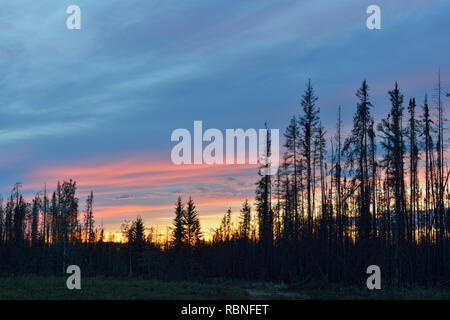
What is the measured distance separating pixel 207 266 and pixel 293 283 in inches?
1194

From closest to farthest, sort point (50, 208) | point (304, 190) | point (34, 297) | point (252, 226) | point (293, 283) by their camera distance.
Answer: point (34, 297) < point (293, 283) < point (304, 190) < point (252, 226) < point (50, 208)

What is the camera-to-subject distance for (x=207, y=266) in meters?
63.7

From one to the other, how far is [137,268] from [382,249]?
1477 inches

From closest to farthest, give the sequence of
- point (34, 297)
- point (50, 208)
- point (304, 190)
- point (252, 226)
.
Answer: point (34, 297)
point (304, 190)
point (252, 226)
point (50, 208)

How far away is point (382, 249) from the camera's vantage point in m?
37.2

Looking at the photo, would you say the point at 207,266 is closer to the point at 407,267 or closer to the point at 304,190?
the point at 304,190

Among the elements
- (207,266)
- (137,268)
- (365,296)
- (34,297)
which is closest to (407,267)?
(365,296)

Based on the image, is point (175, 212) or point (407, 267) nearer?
point (407, 267)

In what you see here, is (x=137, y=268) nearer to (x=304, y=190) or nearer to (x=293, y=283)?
(x=304, y=190)

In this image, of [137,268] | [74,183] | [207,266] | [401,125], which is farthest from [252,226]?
[401,125]

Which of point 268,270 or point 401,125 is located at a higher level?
point 401,125

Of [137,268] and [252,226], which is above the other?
[252,226]
